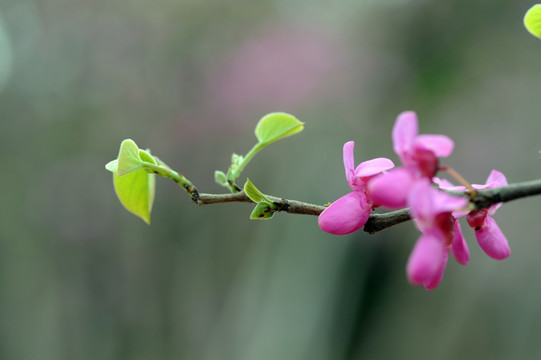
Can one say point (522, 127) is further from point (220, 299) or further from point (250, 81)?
point (220, 299)

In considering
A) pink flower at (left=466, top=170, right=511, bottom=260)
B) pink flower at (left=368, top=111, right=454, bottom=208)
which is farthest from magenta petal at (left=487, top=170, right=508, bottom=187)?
pink flower at (left=368, top=111, right=454, bottom=208)

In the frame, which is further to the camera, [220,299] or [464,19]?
[220,299]

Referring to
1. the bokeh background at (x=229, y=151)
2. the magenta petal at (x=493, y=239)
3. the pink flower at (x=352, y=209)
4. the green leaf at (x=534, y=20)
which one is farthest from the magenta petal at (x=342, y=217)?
the bokeh background at (x=229, y=151)

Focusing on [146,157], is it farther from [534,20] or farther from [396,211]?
[534,20]

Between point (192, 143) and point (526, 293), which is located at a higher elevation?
point (192, 143)

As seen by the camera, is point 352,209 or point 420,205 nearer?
point 420,205

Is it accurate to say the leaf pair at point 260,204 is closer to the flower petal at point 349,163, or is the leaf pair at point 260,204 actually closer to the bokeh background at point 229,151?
the flower petal at point 349,163

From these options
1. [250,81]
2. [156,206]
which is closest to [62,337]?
[156,206]

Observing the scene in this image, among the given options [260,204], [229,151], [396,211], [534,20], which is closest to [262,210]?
[260,204]
